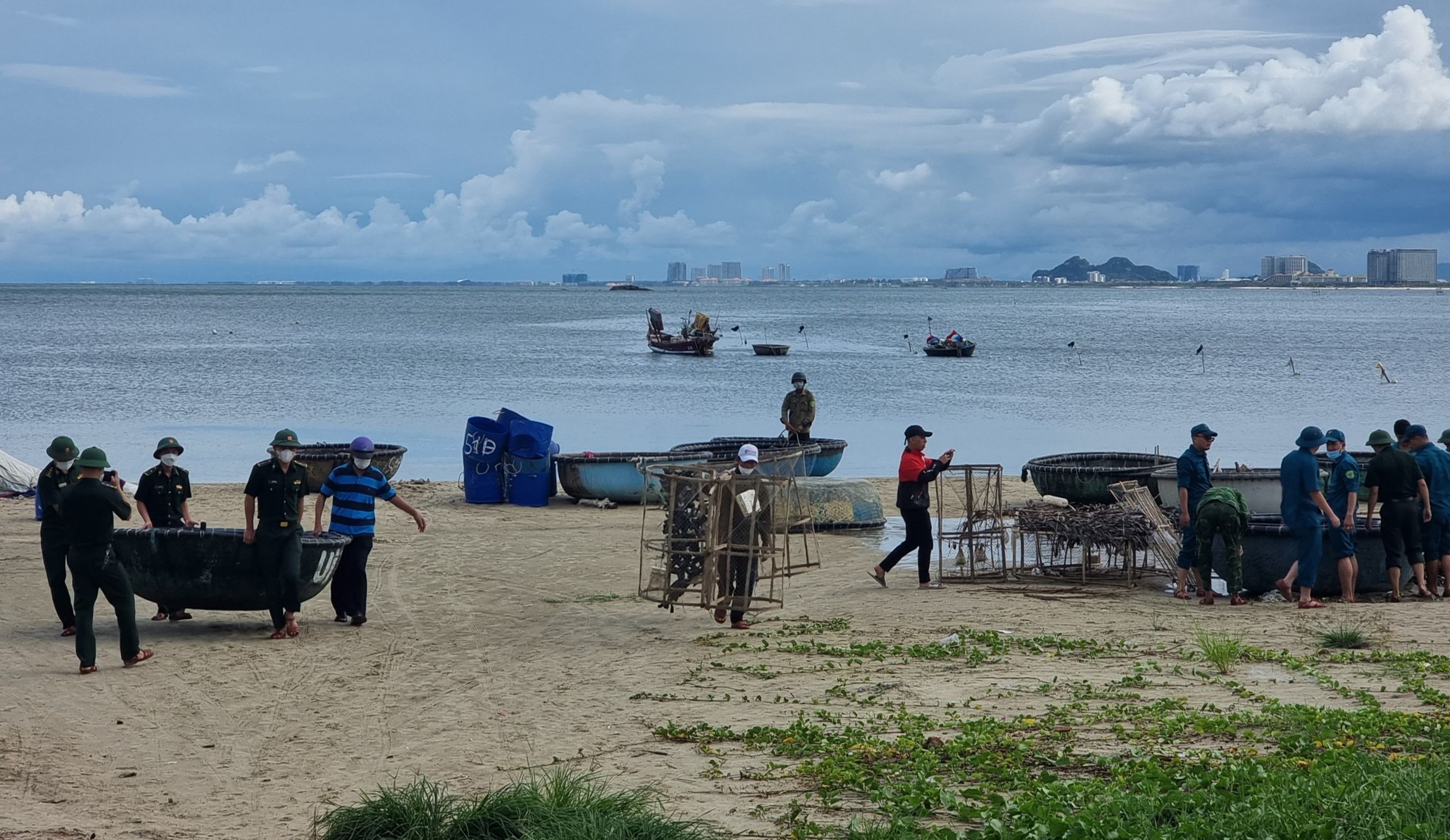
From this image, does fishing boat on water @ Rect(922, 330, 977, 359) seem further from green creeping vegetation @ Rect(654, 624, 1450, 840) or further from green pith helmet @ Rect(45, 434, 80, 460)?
green pith helmet @ Rect(45, 434, 80, 460)

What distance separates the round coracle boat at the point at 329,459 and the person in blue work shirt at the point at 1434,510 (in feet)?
45.1

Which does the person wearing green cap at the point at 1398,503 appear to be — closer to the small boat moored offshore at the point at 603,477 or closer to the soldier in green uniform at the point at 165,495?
the small boat moored offshore at the point at 603,477

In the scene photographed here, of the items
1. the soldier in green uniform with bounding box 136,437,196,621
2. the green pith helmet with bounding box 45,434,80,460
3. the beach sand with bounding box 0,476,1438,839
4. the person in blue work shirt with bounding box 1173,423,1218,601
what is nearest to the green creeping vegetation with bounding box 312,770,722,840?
the beach sand with bounding box 0,476,1438,839

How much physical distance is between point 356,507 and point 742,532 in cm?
330

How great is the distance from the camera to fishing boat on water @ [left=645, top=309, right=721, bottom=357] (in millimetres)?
71375

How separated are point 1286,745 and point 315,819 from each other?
485cm

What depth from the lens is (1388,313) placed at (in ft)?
470

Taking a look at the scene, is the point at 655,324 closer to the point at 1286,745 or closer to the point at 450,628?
the point at 450,628

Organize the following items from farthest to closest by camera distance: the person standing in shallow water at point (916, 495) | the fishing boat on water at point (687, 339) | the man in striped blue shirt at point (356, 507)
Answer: the fishing boat on water at point (687, 339), the person standing in shallow water at point (916, 495), the man in striped blue shirt at point (356, 507)

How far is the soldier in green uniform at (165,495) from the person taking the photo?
11.9 meters

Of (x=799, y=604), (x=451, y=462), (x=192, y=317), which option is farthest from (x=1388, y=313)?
(x=799, y=604)

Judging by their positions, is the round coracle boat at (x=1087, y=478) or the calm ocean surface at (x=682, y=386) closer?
the round coracle boat at (x=1087, y=478)

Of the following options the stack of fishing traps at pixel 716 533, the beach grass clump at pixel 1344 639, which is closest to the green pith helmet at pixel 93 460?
the stack of fishing traps at pixel 716 533

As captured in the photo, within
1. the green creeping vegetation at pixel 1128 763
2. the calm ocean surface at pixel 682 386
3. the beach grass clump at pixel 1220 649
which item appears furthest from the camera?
the calm ocean surface at pixel 682 386
